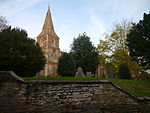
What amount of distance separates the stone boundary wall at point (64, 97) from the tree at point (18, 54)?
32.1 feet

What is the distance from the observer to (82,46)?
30.4 meters

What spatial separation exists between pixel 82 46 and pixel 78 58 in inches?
107

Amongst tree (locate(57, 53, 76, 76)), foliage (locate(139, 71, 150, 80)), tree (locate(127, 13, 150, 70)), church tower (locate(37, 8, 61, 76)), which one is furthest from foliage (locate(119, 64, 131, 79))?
church tower (locate(37, 8, 61, 76))

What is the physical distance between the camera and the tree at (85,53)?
28609 mm

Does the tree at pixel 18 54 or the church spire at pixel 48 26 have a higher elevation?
the church spire at pixel 48 26

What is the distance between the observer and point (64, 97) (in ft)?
28.8

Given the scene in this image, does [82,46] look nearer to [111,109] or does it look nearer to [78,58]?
[78,58]

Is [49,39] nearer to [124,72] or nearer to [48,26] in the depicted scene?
[48,26]

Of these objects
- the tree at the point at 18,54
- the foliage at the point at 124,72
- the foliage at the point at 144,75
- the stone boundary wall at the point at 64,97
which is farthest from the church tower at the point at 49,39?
the stone boundary wall at the point at 64,97

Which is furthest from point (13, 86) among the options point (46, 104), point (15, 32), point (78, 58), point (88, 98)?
point (78, 58)

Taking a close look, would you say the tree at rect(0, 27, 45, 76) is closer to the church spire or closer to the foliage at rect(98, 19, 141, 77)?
the foliage at rect(98, 19, 141, 77)

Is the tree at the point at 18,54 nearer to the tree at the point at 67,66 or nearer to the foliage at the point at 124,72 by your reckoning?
the tree at the point at 67,66

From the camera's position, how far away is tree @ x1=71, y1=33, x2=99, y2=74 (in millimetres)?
28609

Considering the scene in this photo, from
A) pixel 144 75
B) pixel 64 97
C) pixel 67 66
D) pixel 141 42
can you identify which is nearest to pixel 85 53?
pixel 67 66
